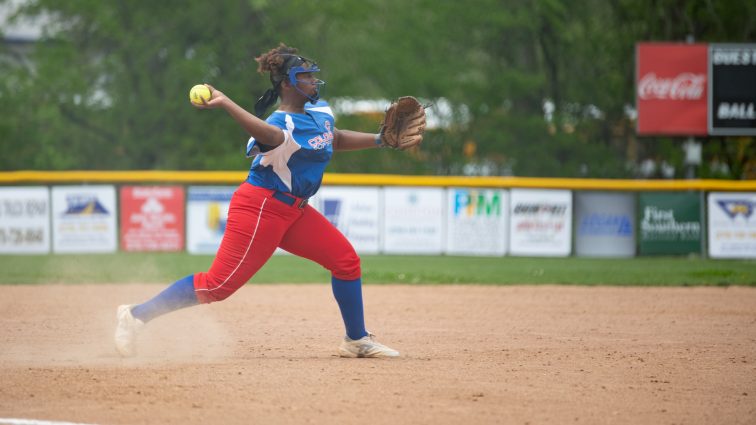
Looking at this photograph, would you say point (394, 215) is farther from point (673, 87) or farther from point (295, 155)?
point (295, 155)

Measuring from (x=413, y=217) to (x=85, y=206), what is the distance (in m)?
5.64

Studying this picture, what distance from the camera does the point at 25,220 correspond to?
18.2 meters

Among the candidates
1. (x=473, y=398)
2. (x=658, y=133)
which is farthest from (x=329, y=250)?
(x=658, y=133)

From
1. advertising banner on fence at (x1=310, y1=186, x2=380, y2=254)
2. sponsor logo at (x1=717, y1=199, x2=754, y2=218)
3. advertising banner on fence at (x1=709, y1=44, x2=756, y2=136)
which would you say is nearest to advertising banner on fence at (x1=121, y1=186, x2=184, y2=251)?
advertising banner on fence at (x1=310, y1=186, x2=380, y2=254)

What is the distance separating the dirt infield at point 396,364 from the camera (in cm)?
552

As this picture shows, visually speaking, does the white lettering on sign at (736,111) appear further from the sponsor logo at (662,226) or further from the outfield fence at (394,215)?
the sponsor logo at (662,226)

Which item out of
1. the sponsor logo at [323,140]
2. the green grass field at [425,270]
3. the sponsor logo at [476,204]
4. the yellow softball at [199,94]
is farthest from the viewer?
the sponsor logo at [476,204]

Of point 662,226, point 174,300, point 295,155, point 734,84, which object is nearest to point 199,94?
point 295,155

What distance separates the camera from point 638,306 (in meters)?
11.6

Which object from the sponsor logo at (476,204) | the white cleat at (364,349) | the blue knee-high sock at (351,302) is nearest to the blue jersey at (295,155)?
the blue knee-high sock at (351,302)

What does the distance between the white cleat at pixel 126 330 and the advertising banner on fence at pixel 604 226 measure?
1279cm

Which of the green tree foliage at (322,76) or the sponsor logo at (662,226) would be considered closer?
the sponsor logo at (662,226)

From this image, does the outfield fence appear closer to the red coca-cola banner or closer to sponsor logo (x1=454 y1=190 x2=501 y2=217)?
sponsor logo (x1=454 y1=190 x2=501 y2=217)

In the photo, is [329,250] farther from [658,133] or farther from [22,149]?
[22,149]
